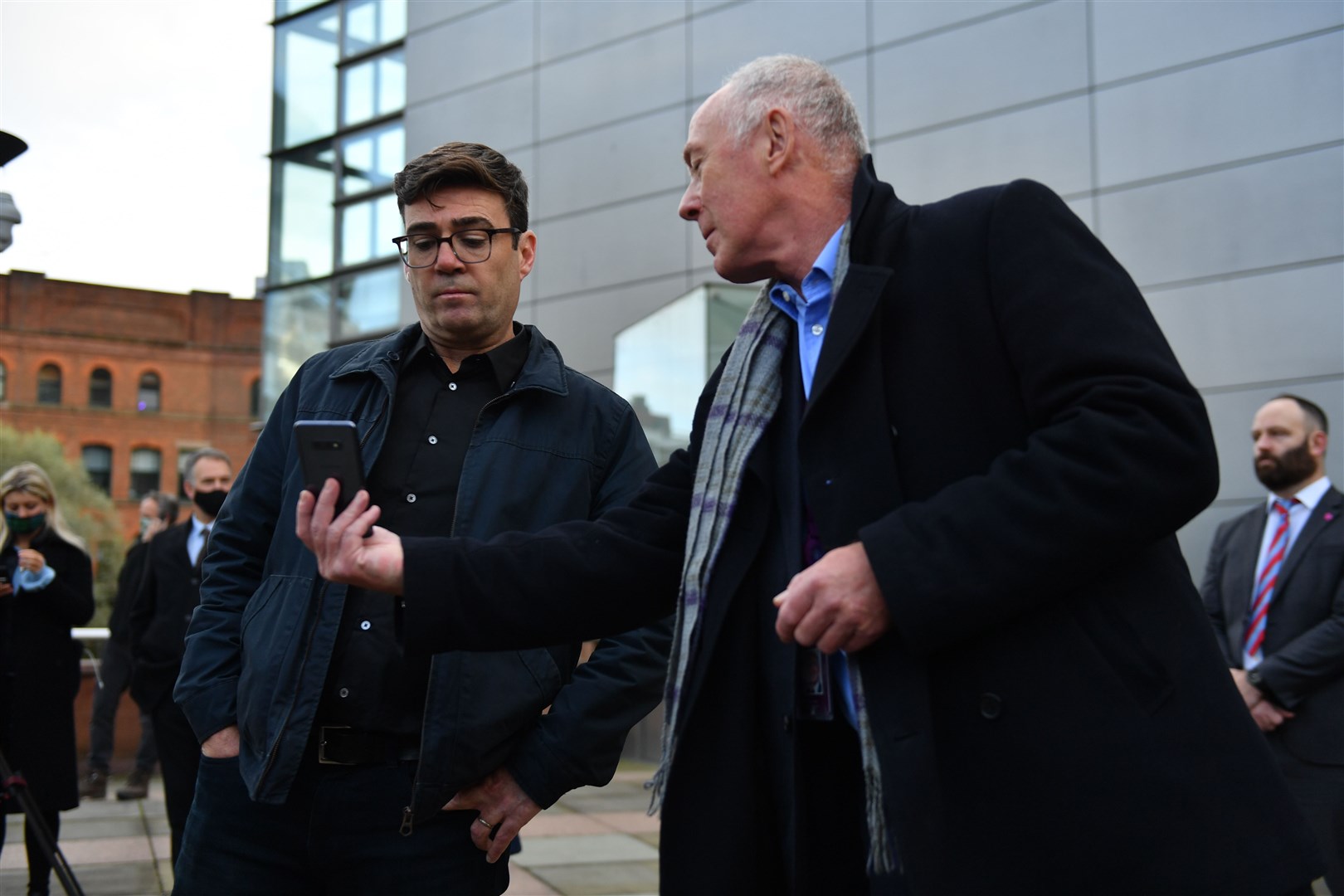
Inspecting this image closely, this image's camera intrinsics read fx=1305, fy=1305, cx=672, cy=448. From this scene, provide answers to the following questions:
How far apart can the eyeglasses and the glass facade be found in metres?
16.4

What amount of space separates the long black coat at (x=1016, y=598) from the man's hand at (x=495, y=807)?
32.4 inches

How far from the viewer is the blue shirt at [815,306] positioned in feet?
7.19

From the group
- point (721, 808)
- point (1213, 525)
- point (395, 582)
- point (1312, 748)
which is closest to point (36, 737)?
point (395, 582)

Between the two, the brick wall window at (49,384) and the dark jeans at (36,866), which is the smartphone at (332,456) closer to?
the dark jeans at (36,866)

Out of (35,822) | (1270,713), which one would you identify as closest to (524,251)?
(35,822)

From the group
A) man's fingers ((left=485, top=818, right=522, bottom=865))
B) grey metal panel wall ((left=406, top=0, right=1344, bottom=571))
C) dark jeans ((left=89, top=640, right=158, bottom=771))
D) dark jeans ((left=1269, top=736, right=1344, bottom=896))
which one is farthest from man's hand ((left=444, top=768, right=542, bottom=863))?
grey metal panel wall ((left=406, top=0, right=1344, bottom=571))

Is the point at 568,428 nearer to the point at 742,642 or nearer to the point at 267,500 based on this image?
the point at 267,500

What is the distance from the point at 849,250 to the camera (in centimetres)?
213

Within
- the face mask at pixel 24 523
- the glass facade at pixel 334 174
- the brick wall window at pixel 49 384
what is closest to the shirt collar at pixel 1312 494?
the face mask at pixel 24 523

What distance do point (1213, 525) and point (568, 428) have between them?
8958mm

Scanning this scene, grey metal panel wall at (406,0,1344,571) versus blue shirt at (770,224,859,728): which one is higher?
grey metal panel wall at (406,0,1344,571)

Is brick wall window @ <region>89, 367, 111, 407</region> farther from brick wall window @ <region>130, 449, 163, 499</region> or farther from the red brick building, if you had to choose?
brick wall window @ <region>130, 449, 163, 499</region>

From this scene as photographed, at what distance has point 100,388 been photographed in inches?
2057

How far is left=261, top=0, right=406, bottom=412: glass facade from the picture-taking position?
19594 millimetres
